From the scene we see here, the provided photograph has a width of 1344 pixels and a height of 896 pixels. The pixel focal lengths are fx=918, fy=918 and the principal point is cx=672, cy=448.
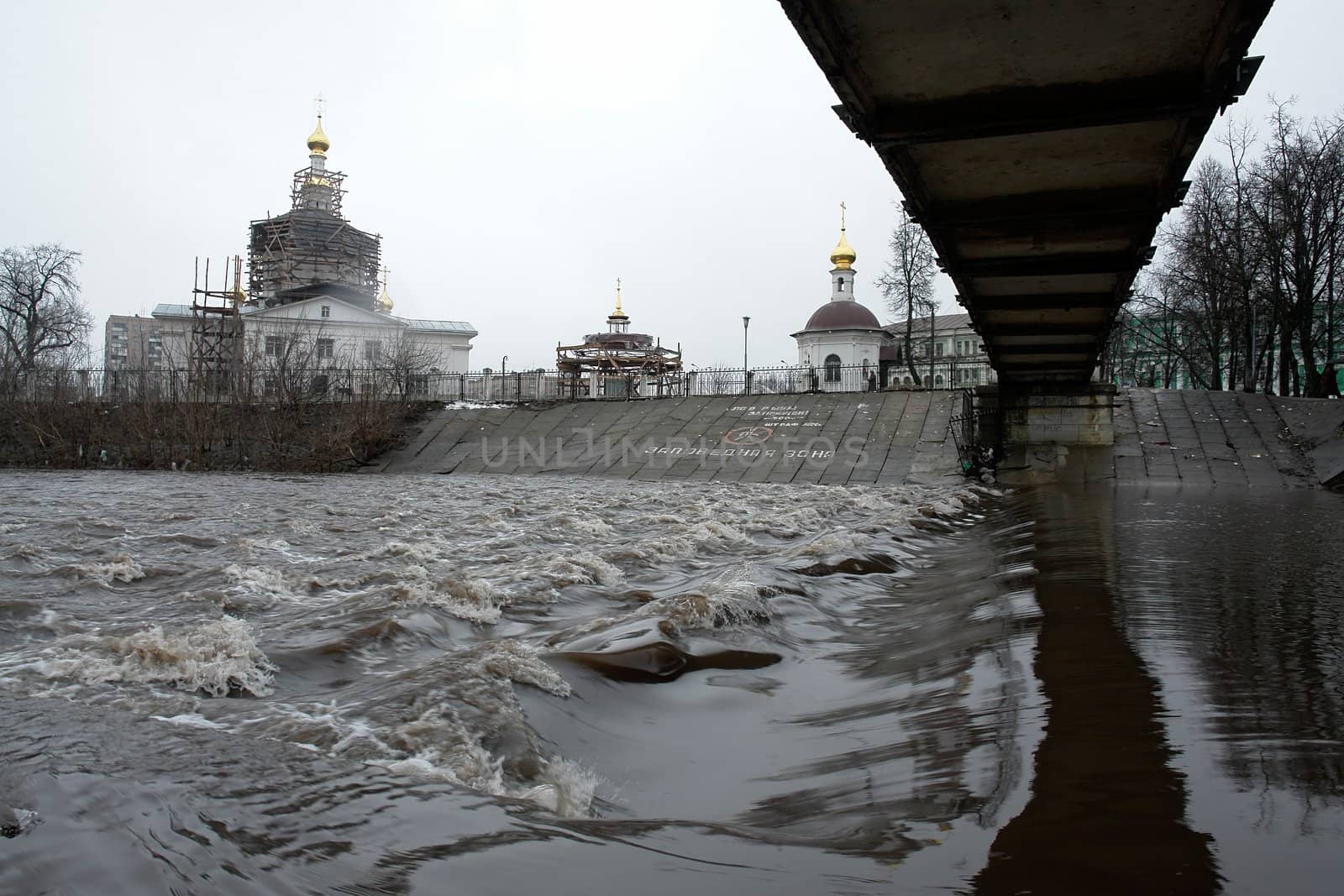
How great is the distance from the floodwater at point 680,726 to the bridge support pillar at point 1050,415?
69.6ft

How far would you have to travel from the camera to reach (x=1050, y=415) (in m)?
31.5

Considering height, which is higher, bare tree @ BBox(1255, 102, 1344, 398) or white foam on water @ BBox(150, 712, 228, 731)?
bare tree @ BBox(1255, 102, 1344, 398)

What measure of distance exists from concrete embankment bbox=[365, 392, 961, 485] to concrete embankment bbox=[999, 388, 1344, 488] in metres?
3.60

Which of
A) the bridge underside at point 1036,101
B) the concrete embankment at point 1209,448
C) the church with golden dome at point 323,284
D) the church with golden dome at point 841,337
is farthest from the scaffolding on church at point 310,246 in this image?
the bridge underside at point 1036,101

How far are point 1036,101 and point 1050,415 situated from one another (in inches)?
961

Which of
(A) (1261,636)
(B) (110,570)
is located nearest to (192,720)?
(A) (1261,636)

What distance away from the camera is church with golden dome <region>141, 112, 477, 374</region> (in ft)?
227

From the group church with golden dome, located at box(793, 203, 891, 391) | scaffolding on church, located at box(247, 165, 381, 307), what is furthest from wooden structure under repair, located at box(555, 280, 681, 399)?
scaffolding on church, located at box(247, 165, 381, 307)

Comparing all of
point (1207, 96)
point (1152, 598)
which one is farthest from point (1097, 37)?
point (1152, 598)

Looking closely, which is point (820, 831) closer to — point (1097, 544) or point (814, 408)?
point (1097, 544)

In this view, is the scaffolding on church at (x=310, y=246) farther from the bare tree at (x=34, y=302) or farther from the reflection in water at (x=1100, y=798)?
the reflection in water at (x=1100, y=798)

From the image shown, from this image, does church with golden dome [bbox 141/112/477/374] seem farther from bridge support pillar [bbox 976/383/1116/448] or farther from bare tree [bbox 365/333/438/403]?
bridge support pillar [bbox 976/383/1116/448]

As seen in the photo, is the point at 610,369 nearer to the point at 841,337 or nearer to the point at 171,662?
the point at 841,337

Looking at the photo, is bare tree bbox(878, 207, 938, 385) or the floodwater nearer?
the floodwater
